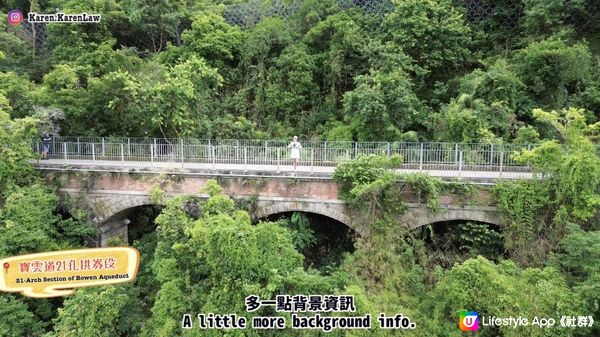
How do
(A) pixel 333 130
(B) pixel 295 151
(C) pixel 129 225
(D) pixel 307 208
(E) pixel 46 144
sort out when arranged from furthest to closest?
(A) pixel 333 130, (C) pixel 129 225, (E) pixel 46 144, (B) pixel 295 151, (D) pixel 307 208

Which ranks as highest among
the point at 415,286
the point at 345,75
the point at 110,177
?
the point at 345,75

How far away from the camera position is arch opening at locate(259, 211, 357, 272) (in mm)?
13117

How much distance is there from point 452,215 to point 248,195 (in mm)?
6783

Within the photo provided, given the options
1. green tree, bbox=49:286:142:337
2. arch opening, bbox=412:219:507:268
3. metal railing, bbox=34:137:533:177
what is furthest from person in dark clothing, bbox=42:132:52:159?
arch opening, bbox=412:219:507:268

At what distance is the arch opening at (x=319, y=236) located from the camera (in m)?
13.1

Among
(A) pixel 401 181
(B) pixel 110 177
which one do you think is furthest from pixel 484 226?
(B) pixel 110 177

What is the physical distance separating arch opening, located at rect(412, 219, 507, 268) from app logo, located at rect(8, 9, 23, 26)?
2529cm

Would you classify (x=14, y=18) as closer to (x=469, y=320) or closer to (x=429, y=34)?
(x=429, y=34)

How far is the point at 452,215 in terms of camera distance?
12.3m

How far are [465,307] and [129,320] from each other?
9391 millimetres

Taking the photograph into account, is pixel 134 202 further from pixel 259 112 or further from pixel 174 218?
pixel 259 112

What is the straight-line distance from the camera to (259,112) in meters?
21.1

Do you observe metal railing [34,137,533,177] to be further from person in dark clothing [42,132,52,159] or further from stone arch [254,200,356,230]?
stone arch [254,200,356,230]

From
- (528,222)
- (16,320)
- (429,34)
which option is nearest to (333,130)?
(429,34)
